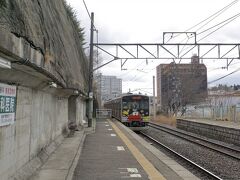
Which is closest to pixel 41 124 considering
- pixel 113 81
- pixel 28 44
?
pixel 28 44

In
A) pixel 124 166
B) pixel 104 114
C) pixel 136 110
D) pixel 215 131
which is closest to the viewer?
pixel 124 166

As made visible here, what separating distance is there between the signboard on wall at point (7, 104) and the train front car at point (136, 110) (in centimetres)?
2635

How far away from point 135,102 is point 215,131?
7.72m

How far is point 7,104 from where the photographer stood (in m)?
7.46

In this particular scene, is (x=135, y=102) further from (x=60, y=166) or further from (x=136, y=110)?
(x=60, y=166)

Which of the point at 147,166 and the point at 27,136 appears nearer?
the point at 27,136

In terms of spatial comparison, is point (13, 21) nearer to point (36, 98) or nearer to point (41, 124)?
point (36, 98)

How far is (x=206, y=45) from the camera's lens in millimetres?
32719

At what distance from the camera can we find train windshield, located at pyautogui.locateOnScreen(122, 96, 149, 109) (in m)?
34.3

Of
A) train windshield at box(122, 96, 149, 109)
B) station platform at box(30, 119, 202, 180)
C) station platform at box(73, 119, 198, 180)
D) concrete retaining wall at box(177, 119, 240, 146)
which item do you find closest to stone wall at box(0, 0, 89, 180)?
station platform at box(30, 119, 202, 180)

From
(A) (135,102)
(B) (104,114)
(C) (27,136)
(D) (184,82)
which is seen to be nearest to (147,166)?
(C) (27,136)

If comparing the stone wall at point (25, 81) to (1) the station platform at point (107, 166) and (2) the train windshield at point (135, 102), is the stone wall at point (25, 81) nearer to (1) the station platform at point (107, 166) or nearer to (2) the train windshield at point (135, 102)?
(1) the station platform at point (107, 166)

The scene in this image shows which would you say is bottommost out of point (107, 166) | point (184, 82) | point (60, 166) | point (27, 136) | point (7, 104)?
point (107, 166)

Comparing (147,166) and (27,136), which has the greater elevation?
(27,136)
